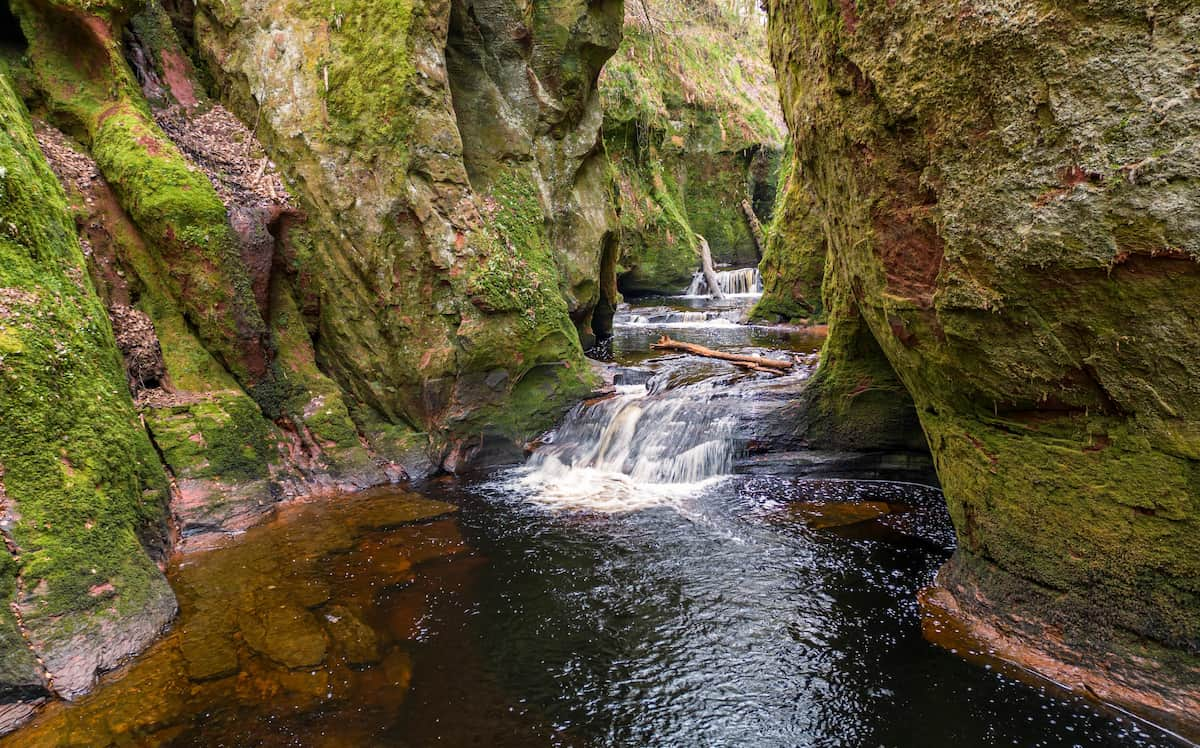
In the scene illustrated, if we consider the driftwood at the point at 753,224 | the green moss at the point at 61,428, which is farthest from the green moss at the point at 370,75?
the driftwood at the point at 753,224

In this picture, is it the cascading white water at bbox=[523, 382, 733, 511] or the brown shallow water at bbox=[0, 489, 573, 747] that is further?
the cascading white water at bbox=[523, 382, 733, 511]

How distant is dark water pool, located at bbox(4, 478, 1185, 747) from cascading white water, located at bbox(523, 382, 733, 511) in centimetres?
88

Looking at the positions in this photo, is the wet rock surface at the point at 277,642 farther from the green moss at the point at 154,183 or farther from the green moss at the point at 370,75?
the green moss at the point at 370,75

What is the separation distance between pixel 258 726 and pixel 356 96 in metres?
6.74

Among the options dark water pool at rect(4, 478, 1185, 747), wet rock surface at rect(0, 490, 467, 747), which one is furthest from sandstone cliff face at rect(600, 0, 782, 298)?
wet rock surface at rect(0, 490, 467, 747)

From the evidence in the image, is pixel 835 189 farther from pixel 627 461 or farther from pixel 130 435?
pixel 130 435

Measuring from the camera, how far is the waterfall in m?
21.2

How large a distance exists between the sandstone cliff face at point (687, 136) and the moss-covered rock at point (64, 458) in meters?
16.6

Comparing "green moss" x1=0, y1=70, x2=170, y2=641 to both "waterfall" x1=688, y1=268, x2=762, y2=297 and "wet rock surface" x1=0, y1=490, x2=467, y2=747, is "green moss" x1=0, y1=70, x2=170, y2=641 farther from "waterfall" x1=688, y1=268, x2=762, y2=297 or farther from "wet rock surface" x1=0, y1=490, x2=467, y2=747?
"waterfall" x1=688, y1=268, x2=762, y2=297

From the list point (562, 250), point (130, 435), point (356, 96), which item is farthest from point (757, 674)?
point (562, 250)

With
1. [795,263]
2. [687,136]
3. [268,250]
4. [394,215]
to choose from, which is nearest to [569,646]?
[394,215]

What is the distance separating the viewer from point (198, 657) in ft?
13.6

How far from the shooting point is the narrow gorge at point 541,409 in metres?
3.46

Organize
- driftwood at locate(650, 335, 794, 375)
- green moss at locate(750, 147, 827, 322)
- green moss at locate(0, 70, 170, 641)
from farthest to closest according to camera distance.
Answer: green moss at locate(750, 147, 827, 322) < driftwood at locate(650, 335, 794, 375) < green moss at locate(0, 70, 170, 641)
